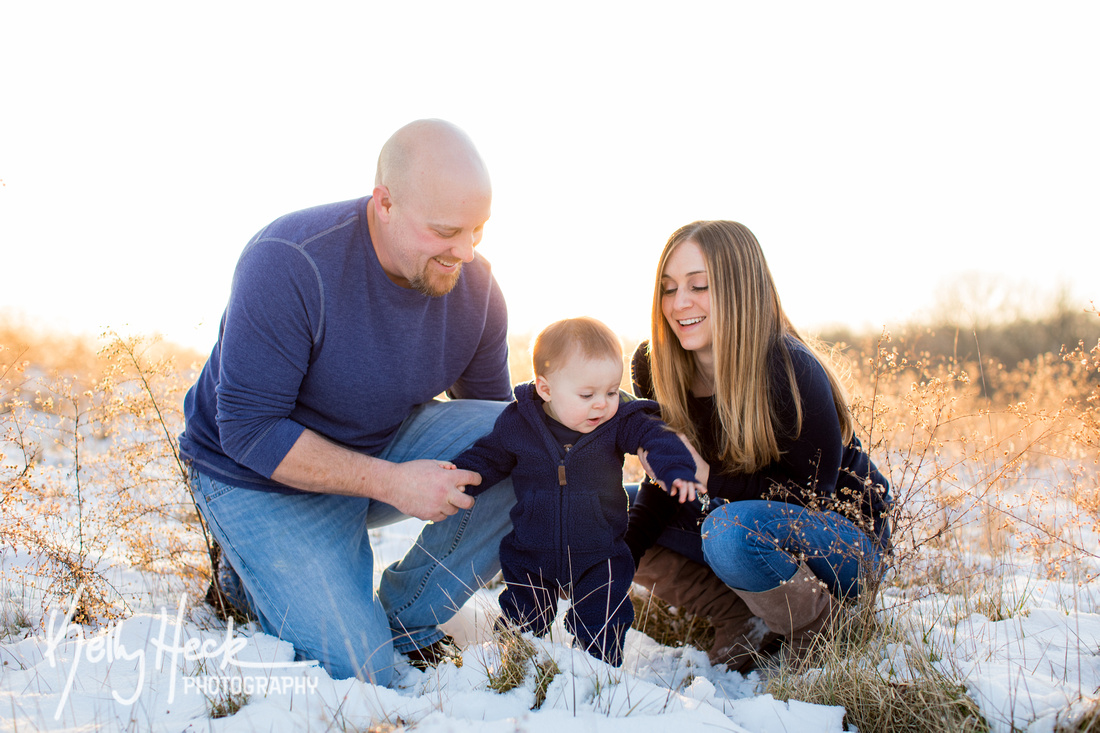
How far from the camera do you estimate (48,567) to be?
3.13m

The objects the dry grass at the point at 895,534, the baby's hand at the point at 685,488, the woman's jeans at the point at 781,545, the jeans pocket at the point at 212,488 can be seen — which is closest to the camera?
the dry grass at the point at 895,534

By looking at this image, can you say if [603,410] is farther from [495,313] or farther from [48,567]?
[48,567]

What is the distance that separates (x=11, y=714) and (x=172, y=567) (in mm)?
1532

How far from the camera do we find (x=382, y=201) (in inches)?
115

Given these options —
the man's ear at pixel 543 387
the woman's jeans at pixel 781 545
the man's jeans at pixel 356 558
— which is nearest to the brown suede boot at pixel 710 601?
the woman's jeans at pixel 781 545

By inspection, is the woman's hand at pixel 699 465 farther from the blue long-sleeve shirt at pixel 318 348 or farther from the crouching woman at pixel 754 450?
Answer: the blue long-sleeve shirt at pixel 318 348

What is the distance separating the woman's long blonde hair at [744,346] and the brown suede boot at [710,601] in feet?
2.16

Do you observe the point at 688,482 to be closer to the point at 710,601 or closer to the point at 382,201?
the point at 710,601

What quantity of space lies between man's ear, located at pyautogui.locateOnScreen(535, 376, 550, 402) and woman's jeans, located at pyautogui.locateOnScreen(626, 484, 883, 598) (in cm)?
85

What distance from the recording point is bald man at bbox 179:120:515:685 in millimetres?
2781

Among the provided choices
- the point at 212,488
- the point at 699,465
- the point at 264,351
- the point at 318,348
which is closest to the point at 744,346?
the point at 699,465

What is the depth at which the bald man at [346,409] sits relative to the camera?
278cm

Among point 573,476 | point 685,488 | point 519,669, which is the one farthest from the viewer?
point 573,476

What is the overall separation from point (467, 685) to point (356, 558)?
1.01m
